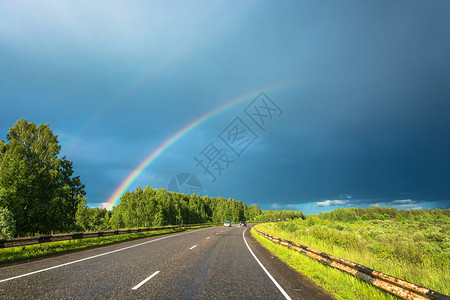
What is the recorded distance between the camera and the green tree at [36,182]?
92.1 ft

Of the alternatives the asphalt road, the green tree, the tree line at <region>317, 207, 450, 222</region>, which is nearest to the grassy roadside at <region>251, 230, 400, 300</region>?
the asphalt road

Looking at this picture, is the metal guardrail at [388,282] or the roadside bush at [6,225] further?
the roadside bush at [6,225]

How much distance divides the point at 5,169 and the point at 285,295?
35715 millimetres

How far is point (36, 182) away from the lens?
31359 mm

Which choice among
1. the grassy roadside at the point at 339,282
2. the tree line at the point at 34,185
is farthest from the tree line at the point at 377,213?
the grassy roadside at the point at 339,282

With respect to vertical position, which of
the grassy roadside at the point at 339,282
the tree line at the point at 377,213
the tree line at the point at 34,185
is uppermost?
the tree line at the point at 34,185

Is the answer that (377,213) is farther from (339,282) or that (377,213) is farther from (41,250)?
(41,250)

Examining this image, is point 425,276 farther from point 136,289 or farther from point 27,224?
point 27,224

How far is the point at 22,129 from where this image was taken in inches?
1291

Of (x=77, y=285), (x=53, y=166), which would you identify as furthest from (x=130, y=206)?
(x=77, y=285)

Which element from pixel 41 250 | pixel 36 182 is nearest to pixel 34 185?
pixel 36 182

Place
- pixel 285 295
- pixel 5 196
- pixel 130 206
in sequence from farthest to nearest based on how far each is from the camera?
1. pixel 130 206
2. pixel 5 196
3. pixel 285 295

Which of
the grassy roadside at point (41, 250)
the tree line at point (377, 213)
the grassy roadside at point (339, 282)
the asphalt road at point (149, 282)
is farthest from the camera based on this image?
the tree line at point (377, 213)

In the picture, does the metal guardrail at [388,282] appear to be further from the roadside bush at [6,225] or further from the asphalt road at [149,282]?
the roadside bush at [6,225]
